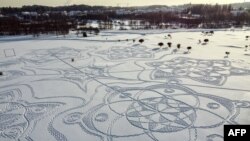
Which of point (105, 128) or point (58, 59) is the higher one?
point (58, 59)

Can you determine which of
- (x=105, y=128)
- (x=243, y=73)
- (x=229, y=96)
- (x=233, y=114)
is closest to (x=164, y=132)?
(x=105, y=128)

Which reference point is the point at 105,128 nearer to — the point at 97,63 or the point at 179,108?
the point at 179,108

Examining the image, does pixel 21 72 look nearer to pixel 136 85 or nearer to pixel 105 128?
pixel 136 85

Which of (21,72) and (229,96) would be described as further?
(21,72)

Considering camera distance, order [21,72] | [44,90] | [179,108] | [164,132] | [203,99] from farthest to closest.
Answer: [21,72] < [44,90] < [203,99] < [179,108] < [164,132]

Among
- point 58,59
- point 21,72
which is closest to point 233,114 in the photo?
point 21,72

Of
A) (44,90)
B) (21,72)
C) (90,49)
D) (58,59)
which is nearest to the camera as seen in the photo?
(44,90)
